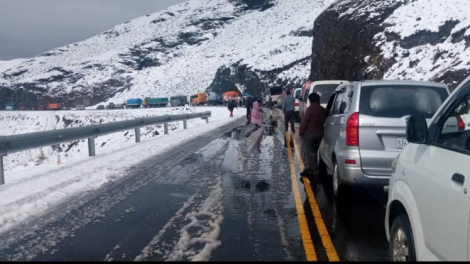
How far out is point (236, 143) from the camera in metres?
16.8

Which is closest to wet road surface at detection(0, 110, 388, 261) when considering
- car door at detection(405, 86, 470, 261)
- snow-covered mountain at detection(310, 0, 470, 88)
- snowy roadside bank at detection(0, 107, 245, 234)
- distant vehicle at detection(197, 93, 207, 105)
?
snowy roadside bank at detection(0, 107, 245, 234)

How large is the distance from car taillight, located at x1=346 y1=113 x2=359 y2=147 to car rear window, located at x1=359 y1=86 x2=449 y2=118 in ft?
0.51

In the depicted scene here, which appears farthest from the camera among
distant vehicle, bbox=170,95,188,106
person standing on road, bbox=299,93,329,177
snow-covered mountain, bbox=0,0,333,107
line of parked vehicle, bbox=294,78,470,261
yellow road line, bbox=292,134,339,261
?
snow-covered mountain, bbox=0,0,333,107

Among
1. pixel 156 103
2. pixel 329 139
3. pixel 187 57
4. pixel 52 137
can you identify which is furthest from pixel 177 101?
pixel 329 139

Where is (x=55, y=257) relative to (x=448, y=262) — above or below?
below

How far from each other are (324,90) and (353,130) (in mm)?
11124

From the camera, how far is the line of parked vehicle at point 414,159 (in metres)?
3.43

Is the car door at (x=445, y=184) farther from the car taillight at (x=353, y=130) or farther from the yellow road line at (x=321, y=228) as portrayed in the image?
the car taillight at (x=353, y=130)

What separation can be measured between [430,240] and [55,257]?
3.67m

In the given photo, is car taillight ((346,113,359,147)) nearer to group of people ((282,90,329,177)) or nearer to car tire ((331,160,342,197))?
car tire ((331,160,342,197))

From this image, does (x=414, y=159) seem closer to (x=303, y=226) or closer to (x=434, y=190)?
(x=434, y=190)

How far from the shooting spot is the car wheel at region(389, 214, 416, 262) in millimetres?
4105

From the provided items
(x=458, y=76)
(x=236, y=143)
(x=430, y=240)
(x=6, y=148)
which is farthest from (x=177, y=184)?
(x=458, y=76)

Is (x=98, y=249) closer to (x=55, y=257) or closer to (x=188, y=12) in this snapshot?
(x=55, y=257)
